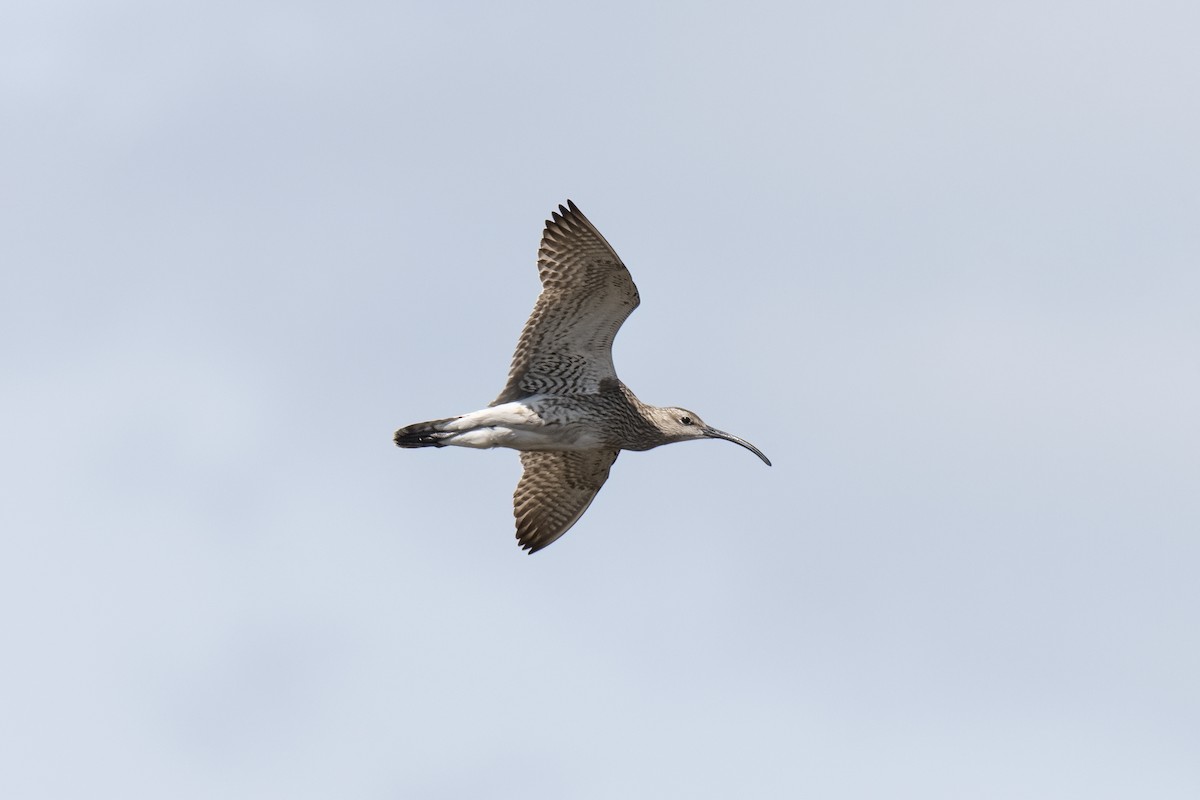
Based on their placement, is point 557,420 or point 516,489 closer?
point 557,420

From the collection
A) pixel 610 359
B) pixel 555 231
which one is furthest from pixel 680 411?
pixel 555 231

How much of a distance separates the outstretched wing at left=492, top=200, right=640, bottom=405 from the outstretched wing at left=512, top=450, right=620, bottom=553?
7.24ft

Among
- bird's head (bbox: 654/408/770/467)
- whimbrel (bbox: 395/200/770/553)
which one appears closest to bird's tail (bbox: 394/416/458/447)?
whimbrel (bbox: 395/200/770/553)

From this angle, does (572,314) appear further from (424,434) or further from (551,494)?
(551,494)

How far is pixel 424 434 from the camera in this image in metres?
24.3

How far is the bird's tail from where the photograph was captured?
24.3 metres

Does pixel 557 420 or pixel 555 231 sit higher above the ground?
pixel 555 231

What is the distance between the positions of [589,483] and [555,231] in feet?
13.0

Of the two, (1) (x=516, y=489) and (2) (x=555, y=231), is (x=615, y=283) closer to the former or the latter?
(2) (x=555, y=231)

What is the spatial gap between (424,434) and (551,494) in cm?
292

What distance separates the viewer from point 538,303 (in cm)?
2425

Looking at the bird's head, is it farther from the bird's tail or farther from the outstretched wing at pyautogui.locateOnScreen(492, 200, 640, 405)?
the bird's tail

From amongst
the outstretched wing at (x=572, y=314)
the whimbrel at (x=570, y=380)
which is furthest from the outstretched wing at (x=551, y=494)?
the outstretched wing at (x=572, y=314)

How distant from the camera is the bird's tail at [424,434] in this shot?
24.3 meters
